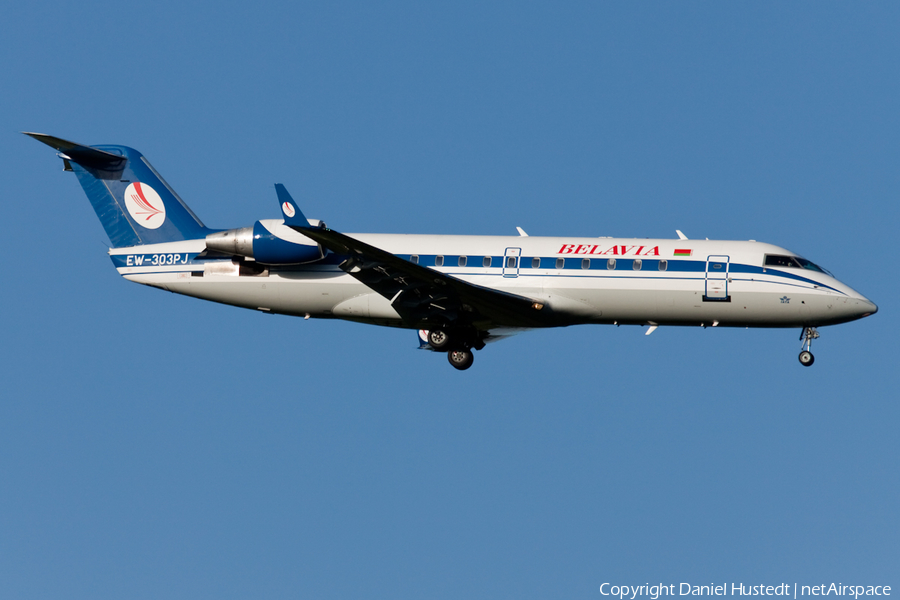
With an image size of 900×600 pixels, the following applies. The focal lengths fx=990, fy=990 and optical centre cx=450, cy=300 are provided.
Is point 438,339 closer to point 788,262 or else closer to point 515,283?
point 515,283

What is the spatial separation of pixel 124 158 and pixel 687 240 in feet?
52.8

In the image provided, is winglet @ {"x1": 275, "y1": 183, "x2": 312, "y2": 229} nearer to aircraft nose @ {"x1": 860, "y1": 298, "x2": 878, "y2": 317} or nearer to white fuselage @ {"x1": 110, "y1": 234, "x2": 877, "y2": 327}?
white fuselage @ {"x1": 110, "y1": 234, "x2": 877, "y2": 327}

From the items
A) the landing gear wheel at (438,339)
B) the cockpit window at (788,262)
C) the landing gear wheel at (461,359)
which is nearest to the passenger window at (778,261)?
the cockpit window at (788,262)

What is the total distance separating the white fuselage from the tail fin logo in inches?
113

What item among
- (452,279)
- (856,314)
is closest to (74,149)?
(452,279)

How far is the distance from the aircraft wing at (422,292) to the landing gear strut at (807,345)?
21.9ft

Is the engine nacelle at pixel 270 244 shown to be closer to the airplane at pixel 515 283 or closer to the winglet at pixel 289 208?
the airplane at pixel 515 283

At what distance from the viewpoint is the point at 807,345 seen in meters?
25.9

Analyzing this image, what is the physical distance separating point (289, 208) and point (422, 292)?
415 centimetres

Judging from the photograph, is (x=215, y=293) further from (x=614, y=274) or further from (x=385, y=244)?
(x=614, y=274)

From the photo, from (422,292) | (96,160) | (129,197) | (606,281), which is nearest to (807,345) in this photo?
(606,281)

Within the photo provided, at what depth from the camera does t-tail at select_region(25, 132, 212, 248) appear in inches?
1099

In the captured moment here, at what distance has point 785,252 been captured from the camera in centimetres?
2595

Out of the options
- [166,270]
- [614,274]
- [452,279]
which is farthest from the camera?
[166,270]
